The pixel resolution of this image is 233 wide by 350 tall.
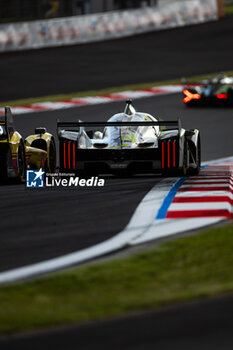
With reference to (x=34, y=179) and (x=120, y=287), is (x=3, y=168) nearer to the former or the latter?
(x=34, y=179)

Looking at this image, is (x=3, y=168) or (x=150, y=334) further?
(x=3, y=168)

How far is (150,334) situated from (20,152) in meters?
8.49

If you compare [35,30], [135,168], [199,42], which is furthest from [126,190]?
[199,42]

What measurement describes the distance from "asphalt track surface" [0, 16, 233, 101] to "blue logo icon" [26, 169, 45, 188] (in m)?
13.5

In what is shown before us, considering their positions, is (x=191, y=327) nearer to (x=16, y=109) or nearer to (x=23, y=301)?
(x=23, y=301)

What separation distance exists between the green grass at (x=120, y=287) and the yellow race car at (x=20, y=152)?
216 inches

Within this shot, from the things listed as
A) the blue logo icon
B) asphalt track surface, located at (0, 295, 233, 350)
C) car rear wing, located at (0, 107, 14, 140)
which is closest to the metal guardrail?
car rear wing, located at (0, 107, 14, 140)

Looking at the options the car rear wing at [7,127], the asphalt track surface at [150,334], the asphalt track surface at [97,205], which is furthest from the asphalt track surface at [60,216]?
the asphalt track surface at [150,334]

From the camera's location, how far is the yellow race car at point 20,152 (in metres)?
14.2

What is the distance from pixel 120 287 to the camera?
7.73 metres

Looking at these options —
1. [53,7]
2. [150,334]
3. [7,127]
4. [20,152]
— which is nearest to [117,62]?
[53,7]

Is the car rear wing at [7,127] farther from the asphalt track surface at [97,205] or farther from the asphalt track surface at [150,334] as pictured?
the asphalt track surface at [150,334]

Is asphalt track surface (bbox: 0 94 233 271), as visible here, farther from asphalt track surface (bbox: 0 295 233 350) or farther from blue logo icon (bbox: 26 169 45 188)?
asphalt track surface (bbox: 0 295 233 350)

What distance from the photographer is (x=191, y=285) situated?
7.71 m
